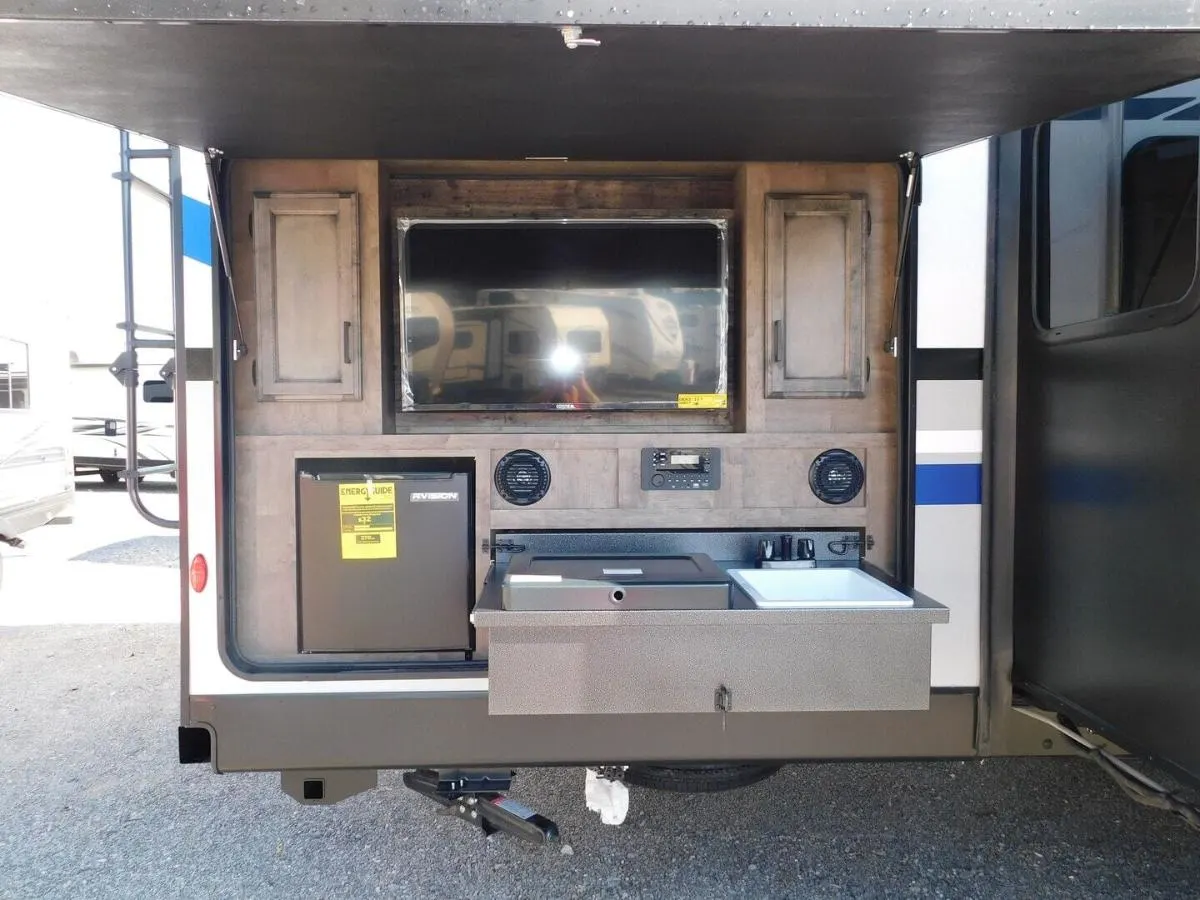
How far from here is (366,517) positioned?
6.83ft

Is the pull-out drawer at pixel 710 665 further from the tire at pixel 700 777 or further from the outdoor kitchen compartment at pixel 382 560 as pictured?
the tire at pixel 700 777

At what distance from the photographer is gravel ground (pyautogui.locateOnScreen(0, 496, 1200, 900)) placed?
2211mm

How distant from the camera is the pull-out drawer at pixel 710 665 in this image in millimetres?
1669

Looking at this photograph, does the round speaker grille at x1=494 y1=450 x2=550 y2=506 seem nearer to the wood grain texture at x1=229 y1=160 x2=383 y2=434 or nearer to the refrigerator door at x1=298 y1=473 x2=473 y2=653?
the refrigerator door at x1=298 y1=473 x2=473 y2=653

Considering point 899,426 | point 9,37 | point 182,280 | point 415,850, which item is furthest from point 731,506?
point 9,37

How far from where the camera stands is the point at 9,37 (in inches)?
53.7

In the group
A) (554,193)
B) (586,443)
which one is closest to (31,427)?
(554,193)

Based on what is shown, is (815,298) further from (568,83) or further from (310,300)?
(310,300)

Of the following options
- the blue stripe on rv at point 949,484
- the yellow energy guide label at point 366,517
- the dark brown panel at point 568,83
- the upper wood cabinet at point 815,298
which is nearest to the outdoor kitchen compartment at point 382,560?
the yellow energy guide label at point 366,517

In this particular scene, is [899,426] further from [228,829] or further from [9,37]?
[228,829]

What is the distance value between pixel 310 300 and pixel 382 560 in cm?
80

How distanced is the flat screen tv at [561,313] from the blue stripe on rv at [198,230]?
1.78 ft

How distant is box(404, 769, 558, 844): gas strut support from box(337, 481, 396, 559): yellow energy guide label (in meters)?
0.69

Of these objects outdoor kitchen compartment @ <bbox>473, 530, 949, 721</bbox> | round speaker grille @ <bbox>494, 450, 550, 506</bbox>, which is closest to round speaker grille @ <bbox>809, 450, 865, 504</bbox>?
outdoor kitchen compartment @ <bbox>473, 530, 949, 721</bbox>
